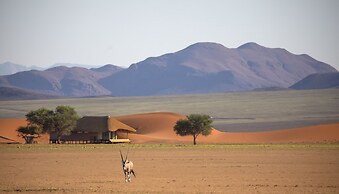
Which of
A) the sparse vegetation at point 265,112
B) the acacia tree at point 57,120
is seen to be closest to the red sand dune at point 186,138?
the acacia tree at point 57,120

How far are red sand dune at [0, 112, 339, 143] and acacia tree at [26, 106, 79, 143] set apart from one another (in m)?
4.92

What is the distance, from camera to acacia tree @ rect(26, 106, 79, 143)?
63062mm

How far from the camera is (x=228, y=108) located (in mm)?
125312

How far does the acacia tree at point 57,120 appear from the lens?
63.1 metres

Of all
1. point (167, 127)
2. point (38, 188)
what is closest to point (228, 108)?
point (167, 127)

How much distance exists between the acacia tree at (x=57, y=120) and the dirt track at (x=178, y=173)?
66.9 feet

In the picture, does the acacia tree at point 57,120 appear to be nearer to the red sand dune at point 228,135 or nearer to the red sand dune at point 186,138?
the red sand dune at point 186,138

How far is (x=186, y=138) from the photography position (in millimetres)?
75188

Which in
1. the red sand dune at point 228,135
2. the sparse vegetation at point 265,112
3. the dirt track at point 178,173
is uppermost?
the sparse vegetation at point 265,112

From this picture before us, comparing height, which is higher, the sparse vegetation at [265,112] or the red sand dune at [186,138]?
the sparse vegetation at [265,112]

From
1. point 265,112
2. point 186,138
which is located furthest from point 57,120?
point 265,112

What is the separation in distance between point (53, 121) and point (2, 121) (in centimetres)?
1682

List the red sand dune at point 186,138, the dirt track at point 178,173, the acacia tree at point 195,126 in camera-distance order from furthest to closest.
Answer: the red sand dune at point 186,138
the acacia tree at point 195,126
the dirt track at point 178,173

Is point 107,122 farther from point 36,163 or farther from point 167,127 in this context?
point 36,163
